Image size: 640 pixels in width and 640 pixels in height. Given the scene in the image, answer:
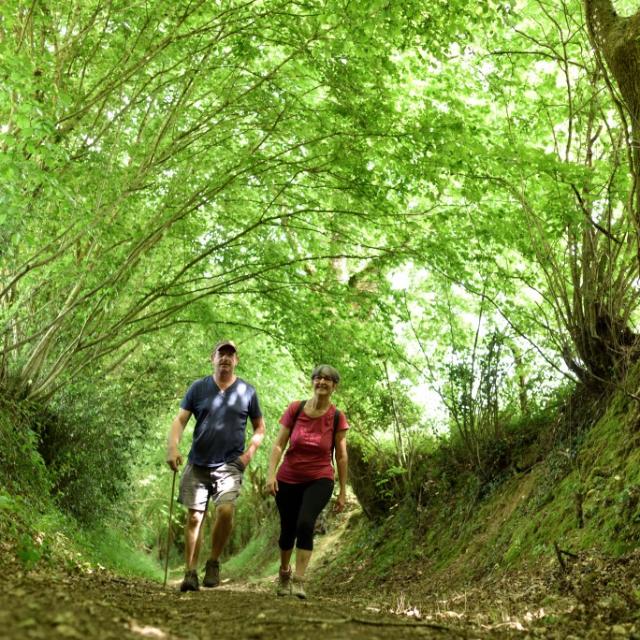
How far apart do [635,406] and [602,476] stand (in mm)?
723

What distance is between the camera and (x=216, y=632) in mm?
3260

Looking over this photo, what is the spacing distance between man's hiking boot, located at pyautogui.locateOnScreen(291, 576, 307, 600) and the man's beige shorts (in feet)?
2.99

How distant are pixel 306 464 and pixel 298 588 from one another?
1.01 meters

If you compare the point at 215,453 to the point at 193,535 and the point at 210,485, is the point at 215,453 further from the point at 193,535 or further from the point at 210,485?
the point at 193,535

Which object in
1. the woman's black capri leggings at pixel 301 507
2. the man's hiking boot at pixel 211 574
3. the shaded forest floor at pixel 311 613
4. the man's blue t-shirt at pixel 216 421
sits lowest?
the man's hiking boot at pixel 211 574

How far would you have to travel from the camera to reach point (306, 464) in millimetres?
6266

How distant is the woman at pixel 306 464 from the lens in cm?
618

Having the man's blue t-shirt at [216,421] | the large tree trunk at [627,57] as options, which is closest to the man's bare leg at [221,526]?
the man's blue t-shirt at [216,421]

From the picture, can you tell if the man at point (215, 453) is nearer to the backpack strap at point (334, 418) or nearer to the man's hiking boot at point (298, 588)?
the backpack strap at point (334, 418)

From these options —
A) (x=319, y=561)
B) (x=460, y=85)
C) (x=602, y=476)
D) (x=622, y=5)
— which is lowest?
(x=319, y=561)

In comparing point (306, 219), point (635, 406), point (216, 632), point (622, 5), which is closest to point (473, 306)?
point (306, 219)

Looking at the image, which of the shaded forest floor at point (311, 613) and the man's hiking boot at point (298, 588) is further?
the man's hiking boot at point (298, 588)

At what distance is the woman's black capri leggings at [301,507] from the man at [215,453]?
46cm

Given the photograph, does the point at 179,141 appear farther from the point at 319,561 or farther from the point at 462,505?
the point at 319,561
